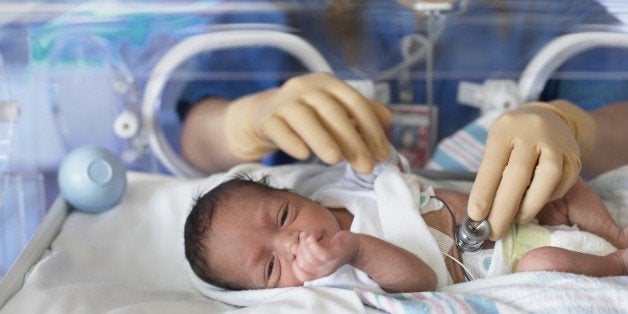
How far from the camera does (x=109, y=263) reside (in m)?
1.26

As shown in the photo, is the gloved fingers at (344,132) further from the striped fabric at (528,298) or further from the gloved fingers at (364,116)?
the striped fabric at (528,298)

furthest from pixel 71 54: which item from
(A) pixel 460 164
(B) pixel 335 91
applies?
(A) pixel 460 164

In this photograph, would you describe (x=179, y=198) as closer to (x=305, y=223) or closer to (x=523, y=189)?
(x=305, y=223)

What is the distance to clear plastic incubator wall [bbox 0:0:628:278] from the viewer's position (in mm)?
1462

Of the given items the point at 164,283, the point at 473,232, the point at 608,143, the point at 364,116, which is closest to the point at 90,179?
the point at 164,283

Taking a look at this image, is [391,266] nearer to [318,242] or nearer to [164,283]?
[318,242]

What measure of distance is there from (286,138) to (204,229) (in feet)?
0.57

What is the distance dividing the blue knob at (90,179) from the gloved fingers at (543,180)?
66cm

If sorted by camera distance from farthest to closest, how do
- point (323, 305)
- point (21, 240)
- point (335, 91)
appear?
point (21, 240)
point (335, 91)
point (323, 305)

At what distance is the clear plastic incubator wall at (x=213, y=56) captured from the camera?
1.46 meters

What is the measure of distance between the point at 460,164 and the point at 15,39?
0.83 metres

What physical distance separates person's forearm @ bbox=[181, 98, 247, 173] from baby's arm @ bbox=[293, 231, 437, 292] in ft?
1.50

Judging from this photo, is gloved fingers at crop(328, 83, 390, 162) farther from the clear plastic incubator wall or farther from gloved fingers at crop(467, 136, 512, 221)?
the clear plastic incubator wall

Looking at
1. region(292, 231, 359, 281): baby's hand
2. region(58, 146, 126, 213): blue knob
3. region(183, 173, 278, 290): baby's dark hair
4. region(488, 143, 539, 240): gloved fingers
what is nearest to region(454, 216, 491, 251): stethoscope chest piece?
region(488, 143, 539, 240): gloved fingers
